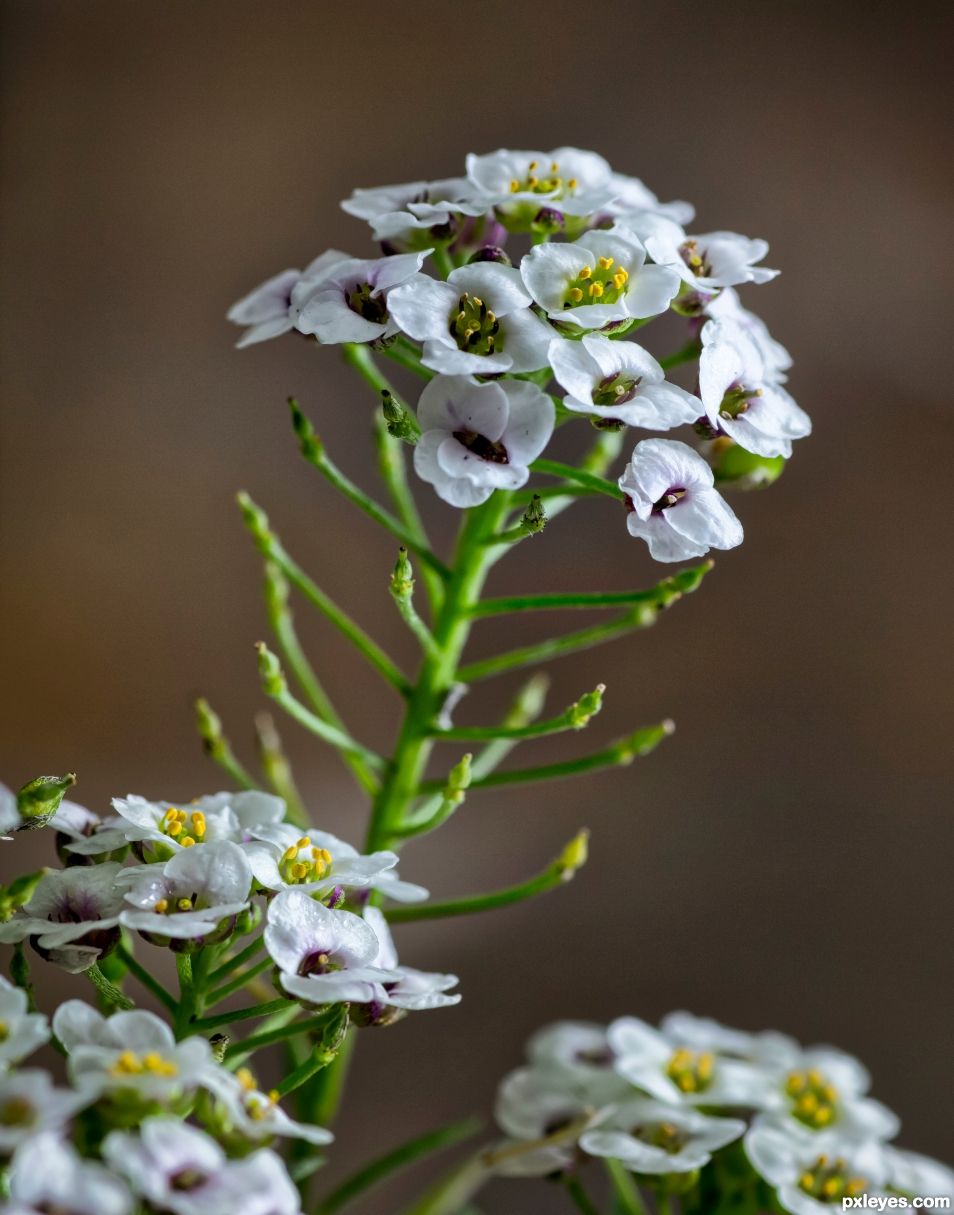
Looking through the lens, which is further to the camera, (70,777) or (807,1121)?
(807,1121)

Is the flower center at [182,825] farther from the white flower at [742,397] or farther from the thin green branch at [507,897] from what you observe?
the white flower at [742,397]

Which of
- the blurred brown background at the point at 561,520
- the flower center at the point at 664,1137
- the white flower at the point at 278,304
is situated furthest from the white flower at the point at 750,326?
the blurred brown background at the point at 561,520

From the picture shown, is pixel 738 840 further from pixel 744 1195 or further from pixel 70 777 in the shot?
pixel 70 777

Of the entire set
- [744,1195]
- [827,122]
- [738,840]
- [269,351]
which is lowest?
[738,840]

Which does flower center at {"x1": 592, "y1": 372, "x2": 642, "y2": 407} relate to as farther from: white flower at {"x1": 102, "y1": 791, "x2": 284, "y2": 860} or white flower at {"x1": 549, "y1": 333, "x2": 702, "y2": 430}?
white flower at {"x1": 102, "y1": 791, "x2": 284, "y2": 860}

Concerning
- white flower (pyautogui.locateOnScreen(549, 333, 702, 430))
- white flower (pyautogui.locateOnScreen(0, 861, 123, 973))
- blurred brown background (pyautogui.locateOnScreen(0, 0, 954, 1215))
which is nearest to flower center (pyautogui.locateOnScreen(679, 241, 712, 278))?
white flower (pyautogui.locateOnScreen(549, 333, 702, 430))

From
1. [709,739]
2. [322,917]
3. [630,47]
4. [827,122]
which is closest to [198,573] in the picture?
[709,739]

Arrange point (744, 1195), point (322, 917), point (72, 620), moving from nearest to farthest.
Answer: point (322, 917) < point (744, 1195) < point (72, 620)
